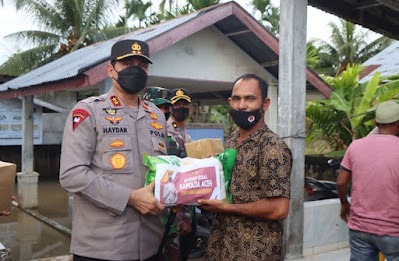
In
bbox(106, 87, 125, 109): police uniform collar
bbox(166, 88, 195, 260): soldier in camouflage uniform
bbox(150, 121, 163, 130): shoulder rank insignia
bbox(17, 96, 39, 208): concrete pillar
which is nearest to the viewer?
bbox(106, 87, 125, 109): police uniform collar

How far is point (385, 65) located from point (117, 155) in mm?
11961

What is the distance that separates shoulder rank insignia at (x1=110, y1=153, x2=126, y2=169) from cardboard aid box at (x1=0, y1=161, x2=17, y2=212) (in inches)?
31.4

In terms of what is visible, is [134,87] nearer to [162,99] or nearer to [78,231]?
[78,231]

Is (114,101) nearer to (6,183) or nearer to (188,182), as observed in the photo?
(188,182)

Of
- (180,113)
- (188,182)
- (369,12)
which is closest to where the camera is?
(188,182)

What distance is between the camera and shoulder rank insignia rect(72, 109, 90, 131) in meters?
2.14

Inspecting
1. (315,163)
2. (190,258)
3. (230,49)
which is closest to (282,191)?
(190,258)

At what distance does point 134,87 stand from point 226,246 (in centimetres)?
100

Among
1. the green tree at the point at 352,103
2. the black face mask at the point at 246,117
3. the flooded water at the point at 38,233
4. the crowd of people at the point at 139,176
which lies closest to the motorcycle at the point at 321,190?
the green tree at the point at 352,103

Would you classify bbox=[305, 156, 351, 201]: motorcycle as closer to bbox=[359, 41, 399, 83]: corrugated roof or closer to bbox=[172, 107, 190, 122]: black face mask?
bbox=[172, 107, 190, 122]: black face mask

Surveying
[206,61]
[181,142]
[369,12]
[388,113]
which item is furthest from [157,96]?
[206,61]

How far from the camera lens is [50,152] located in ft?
47.0

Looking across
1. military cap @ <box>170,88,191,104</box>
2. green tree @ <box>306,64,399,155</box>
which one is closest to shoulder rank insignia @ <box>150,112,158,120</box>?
military cap @ <box>170,88,191,104</box>

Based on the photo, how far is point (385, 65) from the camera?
12.4 m
